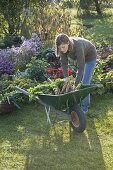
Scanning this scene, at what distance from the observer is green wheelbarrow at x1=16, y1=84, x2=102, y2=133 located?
18.4ft

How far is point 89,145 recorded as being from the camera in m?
5.94


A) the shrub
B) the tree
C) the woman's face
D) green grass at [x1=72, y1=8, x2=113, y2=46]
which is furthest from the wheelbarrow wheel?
the tree

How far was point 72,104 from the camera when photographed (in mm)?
5883

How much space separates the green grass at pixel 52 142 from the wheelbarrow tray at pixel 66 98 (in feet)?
2.07

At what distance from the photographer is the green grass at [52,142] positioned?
547 centimetres

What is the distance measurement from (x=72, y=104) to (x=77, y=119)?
0.80ft

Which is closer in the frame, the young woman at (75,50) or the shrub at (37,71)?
the young woman at (75,50)

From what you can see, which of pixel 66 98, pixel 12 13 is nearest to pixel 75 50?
pixel 66 98

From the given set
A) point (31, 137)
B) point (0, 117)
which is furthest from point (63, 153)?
point (0, 117)

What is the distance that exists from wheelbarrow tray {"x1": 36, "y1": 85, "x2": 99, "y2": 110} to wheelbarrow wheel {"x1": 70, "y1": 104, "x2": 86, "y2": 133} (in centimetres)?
9

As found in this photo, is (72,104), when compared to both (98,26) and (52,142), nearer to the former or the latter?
(52,142)

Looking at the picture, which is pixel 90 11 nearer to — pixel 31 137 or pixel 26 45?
pixel 26 45

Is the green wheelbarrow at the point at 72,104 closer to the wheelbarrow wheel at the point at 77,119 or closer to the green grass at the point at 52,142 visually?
the wheelbarrow wheel at the point at 77,119

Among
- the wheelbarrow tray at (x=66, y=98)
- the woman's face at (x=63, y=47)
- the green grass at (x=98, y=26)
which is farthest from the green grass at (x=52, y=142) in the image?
the green grass at (x=98, y=26)
